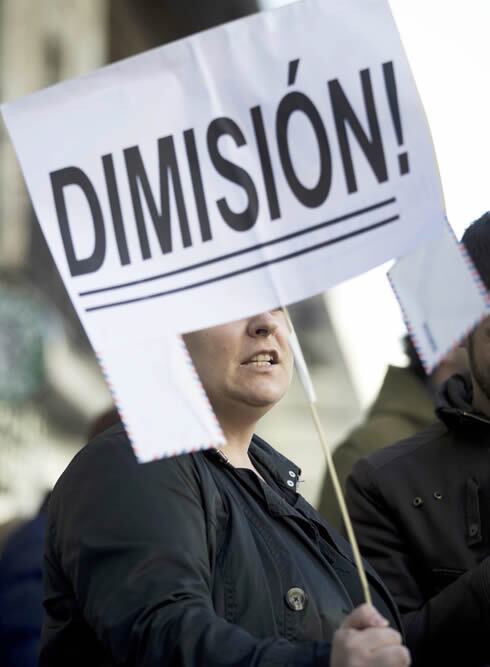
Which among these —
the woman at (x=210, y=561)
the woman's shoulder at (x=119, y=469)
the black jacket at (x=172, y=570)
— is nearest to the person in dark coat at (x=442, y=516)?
the woman at (x=210, y=561)

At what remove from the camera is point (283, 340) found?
2443 millimetres

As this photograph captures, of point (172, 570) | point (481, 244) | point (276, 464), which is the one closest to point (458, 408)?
point (481, 244)

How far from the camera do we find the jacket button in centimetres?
211

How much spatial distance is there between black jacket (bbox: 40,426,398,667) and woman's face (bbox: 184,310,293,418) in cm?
14

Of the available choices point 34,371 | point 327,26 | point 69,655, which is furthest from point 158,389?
point 34,371

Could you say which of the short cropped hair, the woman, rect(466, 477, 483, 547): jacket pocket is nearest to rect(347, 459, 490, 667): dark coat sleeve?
rect(466, 477, 483, 547): jacket pocket

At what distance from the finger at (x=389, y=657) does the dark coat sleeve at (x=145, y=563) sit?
0.08m

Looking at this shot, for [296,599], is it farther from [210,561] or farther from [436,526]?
[436,526]

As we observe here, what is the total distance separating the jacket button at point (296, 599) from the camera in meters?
2.11

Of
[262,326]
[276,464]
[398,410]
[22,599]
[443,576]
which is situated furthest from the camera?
[398,410]

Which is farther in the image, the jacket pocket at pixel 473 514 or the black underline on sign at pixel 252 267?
the jacket pocket at pixel 473 514

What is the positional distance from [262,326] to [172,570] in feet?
1.94

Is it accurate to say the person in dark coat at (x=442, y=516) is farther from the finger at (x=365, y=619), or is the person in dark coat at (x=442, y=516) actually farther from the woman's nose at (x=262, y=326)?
the finger at (x=365, y=619)

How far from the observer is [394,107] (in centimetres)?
220
